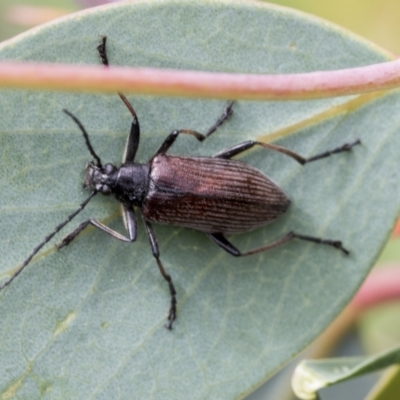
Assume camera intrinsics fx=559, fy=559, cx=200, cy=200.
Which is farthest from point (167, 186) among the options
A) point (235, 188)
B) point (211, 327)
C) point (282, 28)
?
point (282, 28)

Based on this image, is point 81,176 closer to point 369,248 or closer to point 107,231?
point 107,231

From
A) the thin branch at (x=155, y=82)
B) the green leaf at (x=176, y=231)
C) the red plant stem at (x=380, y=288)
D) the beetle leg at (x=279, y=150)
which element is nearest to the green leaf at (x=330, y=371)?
the green leaf at (x=176, y=231)

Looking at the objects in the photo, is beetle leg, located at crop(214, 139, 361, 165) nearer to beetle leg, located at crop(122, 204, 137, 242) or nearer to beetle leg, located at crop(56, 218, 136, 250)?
beetle leg, located at crop(122, 204, 137, 242)

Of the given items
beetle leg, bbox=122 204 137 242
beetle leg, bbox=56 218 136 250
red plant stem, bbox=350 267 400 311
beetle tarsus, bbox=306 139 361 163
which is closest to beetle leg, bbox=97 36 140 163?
beetle leg, bbox=122 204 137 242

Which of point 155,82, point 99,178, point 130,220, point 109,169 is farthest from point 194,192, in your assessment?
point 155,82

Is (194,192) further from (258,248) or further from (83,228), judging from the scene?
(83,228)

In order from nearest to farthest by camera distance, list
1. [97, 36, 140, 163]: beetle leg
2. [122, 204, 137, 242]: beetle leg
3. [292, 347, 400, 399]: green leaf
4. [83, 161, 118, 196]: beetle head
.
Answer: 1. [292, 347, 400, 399]: green leaf
2. [97, 36, 140, 163]: beetle leg
3. [83, 161, 118, 196]: beetle head
4. [122, 204, 137, 242]: beetle leg
